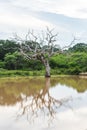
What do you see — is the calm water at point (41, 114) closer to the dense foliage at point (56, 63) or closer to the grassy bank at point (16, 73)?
the grassy bank at point (16, 73)

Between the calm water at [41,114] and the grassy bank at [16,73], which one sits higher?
the grassy bank at [16,73]

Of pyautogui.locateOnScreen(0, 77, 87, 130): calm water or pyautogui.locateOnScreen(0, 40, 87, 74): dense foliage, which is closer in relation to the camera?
pyautogui.locateOnScreen(0, 77, 87, 130): calm water

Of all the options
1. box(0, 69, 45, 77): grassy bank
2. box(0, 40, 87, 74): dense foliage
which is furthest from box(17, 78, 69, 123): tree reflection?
box(0, 40, 87, 74): dense foliage

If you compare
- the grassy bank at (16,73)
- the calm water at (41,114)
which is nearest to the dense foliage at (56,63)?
the grassy bank at (16,73)

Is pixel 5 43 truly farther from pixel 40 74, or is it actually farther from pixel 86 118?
pixel 86 118

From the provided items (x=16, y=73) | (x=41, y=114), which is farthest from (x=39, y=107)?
(x=16, y=73)

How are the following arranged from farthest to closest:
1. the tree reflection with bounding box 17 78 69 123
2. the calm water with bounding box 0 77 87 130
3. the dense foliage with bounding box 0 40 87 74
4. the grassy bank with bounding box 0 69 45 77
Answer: the dense foliage with bounding box 0 40 87 74, the grassy bank with bounding box 0 69 45 77, the tree reflection with bounding box 17 78 69 123, the calm water with bounding box 0 77 87 130

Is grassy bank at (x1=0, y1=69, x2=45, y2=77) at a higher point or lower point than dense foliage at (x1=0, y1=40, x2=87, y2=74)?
lower

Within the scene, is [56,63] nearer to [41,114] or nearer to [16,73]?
[16,73]

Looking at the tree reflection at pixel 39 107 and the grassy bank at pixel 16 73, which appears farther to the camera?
the grassy bank at pixel 16 73

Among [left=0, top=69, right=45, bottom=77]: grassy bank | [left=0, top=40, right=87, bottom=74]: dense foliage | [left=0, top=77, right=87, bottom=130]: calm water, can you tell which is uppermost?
[left=0, top=40, right=87, bottom=74]: dense foliage

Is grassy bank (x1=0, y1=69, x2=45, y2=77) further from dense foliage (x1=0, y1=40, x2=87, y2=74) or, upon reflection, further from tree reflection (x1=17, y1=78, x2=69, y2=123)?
tree reflection (x1=17, y1=78, x2=69, y2=123)

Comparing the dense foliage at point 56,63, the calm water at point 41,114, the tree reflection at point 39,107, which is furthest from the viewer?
the dense foliage at point 56,63

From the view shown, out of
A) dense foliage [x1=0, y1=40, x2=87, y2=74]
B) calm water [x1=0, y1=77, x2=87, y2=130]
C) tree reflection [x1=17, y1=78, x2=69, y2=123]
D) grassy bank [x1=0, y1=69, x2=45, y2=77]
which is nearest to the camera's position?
calm water [x1=0, y1=77, x2=87, y2=130]
